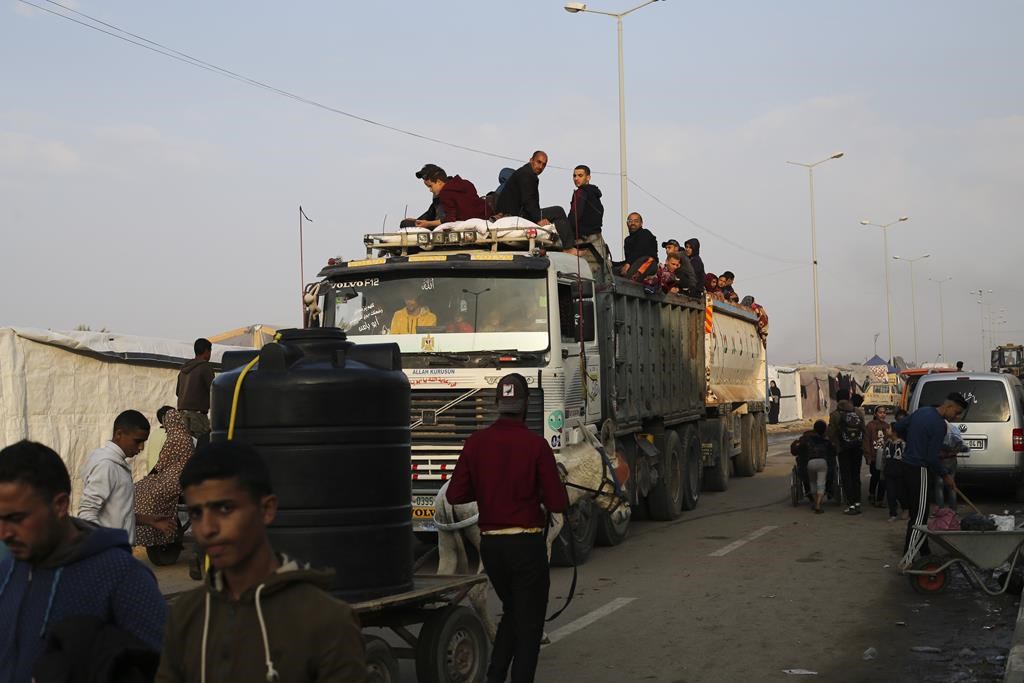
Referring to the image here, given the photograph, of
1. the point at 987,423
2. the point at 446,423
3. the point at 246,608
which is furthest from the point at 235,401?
the point at 987,423

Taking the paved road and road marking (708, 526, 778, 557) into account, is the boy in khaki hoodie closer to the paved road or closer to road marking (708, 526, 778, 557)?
the paved road

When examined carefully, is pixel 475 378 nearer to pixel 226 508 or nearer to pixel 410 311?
pixel 410 311

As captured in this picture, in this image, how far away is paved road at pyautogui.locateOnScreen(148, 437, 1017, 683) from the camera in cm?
866

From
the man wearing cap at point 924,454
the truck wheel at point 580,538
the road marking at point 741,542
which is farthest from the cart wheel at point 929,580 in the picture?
the truck wheel at point 580,538

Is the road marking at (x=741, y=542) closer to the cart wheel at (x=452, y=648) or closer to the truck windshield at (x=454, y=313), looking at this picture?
the truck windshield at (x=454, y=313)

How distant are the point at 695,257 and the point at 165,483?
34.5ft

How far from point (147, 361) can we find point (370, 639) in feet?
35.5

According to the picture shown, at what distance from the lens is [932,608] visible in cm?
1095

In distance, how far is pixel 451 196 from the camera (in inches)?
583

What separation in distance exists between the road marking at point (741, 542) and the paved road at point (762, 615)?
0.02m

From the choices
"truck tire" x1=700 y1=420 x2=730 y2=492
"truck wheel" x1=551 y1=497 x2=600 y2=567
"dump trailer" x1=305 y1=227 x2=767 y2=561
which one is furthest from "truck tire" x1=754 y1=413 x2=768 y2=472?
"truck wheel" x1=551 y1=497 x2=600 y2=567

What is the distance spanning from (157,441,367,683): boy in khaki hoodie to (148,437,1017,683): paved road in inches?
224

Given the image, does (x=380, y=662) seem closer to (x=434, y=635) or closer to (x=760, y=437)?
(x=434, y=635)

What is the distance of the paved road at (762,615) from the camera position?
28.4 ft
